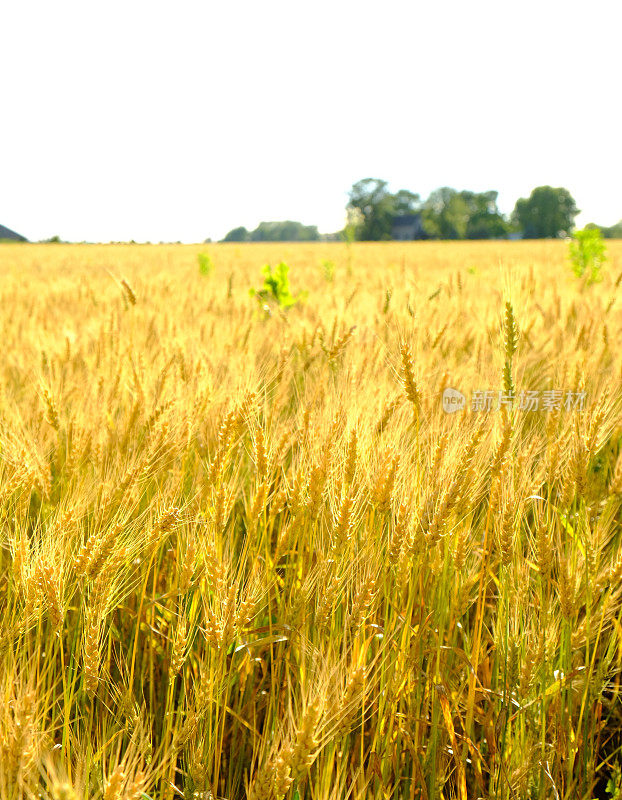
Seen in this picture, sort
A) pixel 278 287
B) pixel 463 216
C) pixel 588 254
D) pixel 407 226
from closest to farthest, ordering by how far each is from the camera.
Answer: pixel 278 287, pixel 588 254, pixel 463 216, pixel 407 226

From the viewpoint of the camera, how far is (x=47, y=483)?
52.4 inches

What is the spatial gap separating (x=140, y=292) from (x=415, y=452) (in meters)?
3.66

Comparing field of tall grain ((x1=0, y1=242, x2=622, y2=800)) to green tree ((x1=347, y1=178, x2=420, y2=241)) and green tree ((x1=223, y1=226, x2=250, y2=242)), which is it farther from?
green tree ((x1=223, y1=226, x2=250, y2=242))

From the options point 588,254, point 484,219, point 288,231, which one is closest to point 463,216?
point 484,219

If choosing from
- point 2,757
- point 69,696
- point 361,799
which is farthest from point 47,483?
point 361,799

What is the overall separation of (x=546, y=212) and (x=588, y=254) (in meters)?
79.6

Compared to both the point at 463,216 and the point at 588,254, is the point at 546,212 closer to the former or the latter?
the point at 463,216

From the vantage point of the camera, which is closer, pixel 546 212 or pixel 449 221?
pixel 449 221

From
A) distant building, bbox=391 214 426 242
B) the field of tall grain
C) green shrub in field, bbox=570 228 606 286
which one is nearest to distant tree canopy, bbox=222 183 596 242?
distant building, bbox=391 214 426 242

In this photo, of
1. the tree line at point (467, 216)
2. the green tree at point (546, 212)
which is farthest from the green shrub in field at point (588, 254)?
the green tree at point (546, 212)

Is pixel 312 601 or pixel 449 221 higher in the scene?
pixel 449 221

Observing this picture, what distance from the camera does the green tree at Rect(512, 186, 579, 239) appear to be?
75438mm

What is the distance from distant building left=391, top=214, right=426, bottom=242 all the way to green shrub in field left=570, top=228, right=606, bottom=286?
75.6 m

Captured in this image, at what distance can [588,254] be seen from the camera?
473cm
